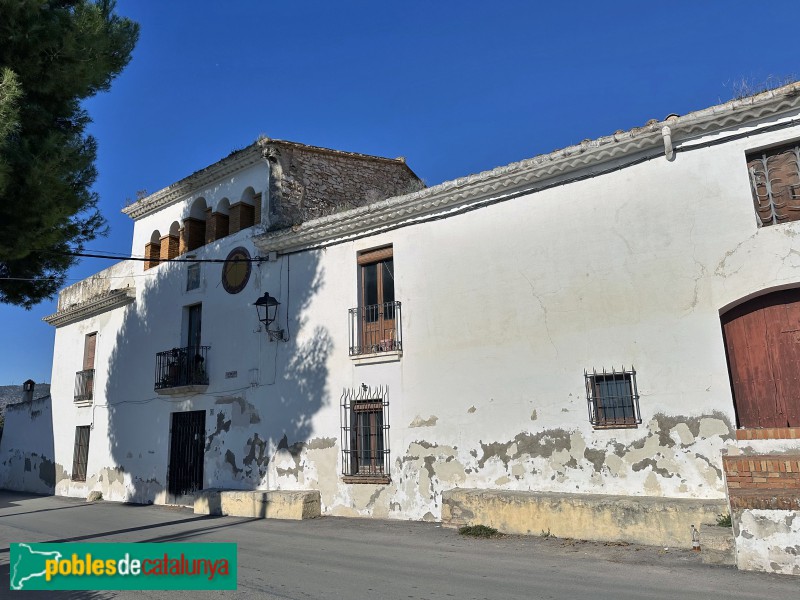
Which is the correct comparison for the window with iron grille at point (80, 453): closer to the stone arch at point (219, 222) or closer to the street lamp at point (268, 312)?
the stone arch at point (219, 222)

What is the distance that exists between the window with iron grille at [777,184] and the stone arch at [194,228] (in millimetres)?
12102

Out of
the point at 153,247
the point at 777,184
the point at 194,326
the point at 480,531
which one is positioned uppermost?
the point at 153,247

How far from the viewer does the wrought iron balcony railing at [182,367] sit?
46.0 ft

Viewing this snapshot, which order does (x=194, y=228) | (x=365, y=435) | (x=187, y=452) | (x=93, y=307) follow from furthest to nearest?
(x=93, y=307)
(x=194, y=228)
(x=187, y=452)
(x=365, y=435)

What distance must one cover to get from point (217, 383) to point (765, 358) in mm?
10593

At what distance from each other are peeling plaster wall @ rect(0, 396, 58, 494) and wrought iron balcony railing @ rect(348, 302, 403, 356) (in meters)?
12.5

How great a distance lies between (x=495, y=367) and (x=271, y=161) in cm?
711

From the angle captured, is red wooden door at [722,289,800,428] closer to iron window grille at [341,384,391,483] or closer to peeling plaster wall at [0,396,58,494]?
iron window grille at [341,384,391,483]

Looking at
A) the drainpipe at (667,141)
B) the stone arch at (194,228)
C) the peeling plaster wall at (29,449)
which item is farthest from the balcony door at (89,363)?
the drainpipe at (667,141)

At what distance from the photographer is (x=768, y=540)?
580 cm

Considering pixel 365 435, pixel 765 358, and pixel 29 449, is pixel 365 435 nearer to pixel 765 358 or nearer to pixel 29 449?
pixel 765 358

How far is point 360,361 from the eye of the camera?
11.2m

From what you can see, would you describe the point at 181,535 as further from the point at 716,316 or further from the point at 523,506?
the point at 716,316

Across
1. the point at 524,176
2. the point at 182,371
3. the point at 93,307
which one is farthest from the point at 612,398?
the point at 93,307
